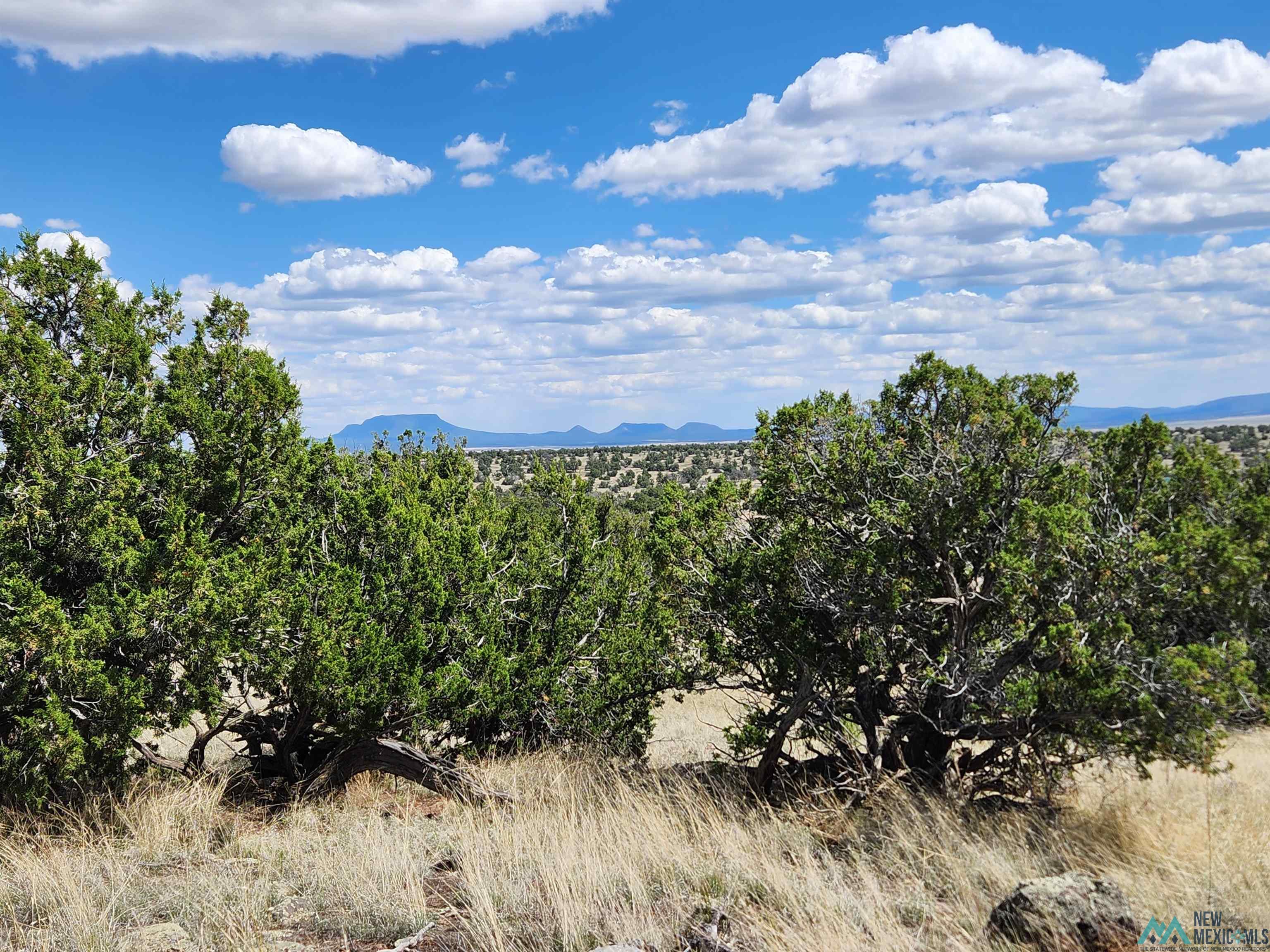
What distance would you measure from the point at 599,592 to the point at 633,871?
619 centimetres

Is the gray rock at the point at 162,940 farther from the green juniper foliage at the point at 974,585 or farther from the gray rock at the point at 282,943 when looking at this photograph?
the green juniper foliage at the point at 974,585

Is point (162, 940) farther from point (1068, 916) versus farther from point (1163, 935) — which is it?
point (1163, 935)

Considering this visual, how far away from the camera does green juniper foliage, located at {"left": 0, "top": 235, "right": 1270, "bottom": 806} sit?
623cm

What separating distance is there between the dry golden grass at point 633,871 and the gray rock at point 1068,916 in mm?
220

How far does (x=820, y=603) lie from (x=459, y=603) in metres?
4.46

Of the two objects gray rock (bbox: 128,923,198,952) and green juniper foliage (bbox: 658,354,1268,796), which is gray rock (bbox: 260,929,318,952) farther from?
green juniper foliage (bbox: 658,354,1268,796)

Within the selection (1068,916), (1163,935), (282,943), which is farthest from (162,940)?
(1163,935)

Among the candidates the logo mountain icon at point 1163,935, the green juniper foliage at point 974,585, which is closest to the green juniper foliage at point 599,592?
the green juniper foliage at point 974,585

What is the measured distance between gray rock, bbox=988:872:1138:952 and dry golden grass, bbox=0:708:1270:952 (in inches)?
8.7

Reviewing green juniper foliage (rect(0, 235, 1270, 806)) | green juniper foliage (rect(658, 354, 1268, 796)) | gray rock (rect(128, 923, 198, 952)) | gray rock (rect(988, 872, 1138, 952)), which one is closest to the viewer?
gray rock (rect(988, 872, 1138, 952))

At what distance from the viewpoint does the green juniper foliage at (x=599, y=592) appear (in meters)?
6.23

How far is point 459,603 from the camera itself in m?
10.2

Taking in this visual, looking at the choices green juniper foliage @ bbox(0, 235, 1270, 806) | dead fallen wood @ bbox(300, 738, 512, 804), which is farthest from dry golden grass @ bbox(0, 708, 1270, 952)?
dead fallen wood @ bbox(300, 738, 512, 804)

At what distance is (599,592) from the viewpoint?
1185 centimetres
